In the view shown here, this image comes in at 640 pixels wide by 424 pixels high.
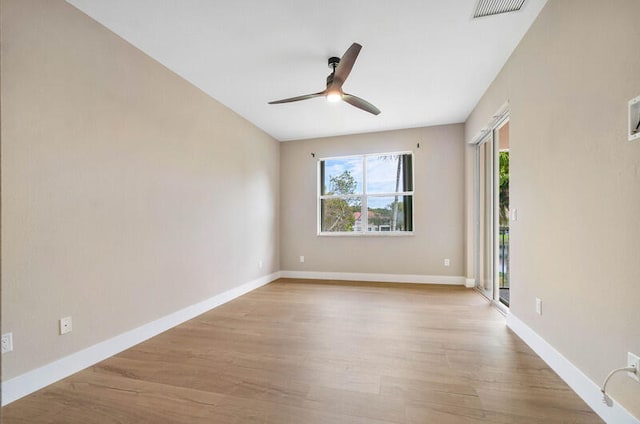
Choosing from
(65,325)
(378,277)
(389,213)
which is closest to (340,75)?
(65,325)

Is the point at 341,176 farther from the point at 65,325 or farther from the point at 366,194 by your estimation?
the point at 65,325

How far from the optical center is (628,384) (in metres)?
1.62

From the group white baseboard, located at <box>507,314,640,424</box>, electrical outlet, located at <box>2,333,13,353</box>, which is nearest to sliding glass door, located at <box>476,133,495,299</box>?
white baseboard, located at <box>507,314,640,424</box>

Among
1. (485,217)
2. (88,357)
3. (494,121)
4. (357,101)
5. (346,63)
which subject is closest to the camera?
(88,357)

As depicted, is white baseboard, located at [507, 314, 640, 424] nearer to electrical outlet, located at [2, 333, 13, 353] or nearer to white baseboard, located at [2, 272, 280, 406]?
white baseboard, located at [2, 272, 280, 406]

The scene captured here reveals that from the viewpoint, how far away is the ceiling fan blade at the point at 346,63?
2.38 meters

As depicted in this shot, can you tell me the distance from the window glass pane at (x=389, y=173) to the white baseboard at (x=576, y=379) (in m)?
2.83

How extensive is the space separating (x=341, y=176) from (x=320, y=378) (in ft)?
12.5

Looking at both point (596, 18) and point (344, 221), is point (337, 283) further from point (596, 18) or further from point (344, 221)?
point (596, 18)

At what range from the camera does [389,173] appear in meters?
5.25

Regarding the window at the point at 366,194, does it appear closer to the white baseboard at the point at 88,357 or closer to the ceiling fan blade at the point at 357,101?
the ceiling fan blade at the point at 357,101

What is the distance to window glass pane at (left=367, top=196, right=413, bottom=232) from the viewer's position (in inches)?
202

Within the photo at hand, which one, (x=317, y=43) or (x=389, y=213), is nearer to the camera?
(x=317, y=43)

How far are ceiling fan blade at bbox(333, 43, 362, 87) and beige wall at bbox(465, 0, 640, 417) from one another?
4.46 ft
